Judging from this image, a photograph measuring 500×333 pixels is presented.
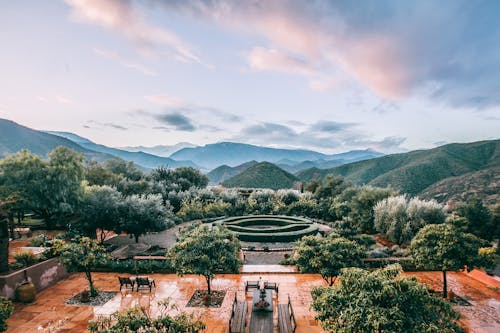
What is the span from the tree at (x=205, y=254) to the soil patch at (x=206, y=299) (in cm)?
34

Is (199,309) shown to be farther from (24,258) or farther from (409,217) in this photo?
(409,217)

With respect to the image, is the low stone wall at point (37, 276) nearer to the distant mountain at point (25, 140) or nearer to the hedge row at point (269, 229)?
the hedge row at point (269, 229)

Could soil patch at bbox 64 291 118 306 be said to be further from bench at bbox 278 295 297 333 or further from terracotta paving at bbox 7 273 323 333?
bench at bbox 278 295 297 333

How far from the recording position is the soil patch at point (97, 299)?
966 centimetres

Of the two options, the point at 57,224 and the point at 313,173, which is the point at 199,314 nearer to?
the point at 57,224

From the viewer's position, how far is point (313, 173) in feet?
306

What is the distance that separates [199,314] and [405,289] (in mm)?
6684

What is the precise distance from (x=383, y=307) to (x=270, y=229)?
16.8 m

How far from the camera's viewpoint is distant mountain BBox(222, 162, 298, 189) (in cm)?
7038

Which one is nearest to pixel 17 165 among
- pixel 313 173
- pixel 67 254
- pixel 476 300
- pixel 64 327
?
pixel 67 254

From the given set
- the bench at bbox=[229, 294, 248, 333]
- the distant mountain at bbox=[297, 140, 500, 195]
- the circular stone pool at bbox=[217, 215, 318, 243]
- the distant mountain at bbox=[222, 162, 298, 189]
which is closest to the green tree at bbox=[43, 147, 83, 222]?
the circular stone pool at bbox=[217, 215, 318, 243]

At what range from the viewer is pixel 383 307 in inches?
180

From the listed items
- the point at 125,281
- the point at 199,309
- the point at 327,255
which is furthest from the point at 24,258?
the point at 327,255

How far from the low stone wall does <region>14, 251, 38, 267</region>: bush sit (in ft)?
1.61
